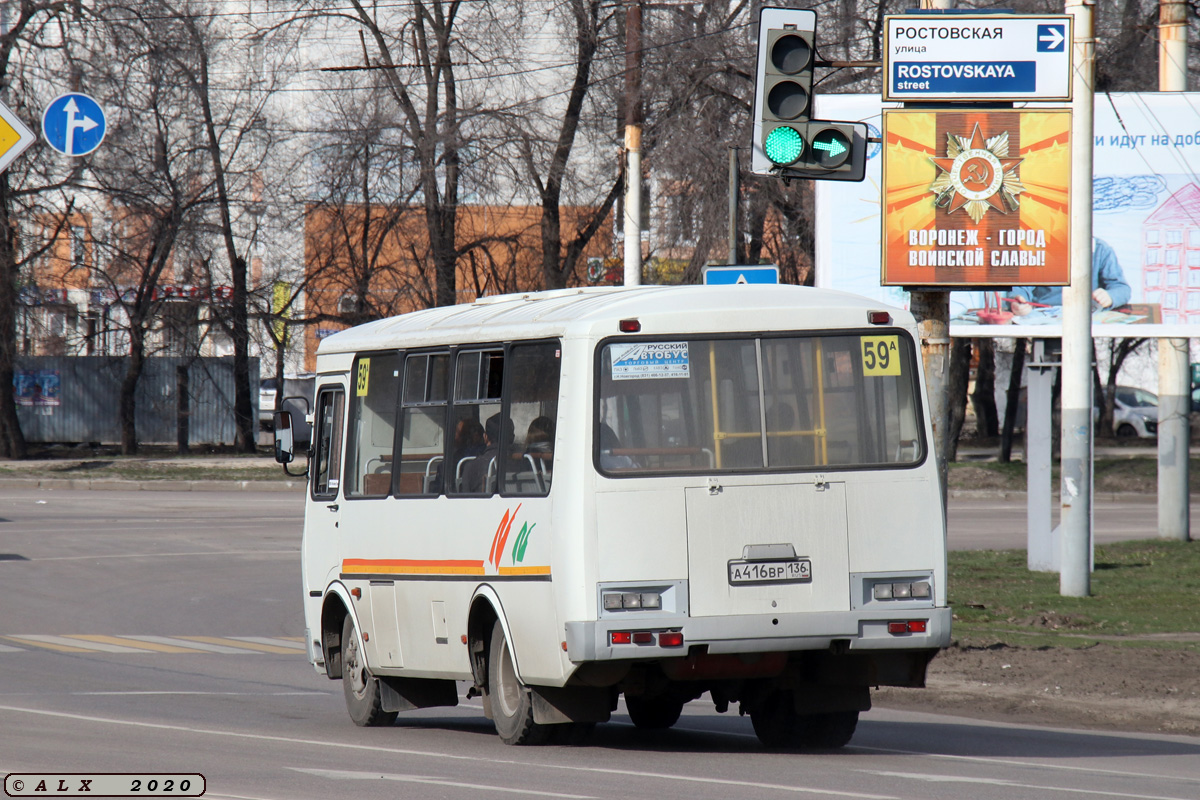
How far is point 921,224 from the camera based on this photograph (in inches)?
551

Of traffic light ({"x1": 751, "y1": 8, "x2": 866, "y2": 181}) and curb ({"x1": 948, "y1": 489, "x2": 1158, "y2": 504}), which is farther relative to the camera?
curb ({"x1": 948, "y1": 489, "x2": 1158, "y2": 504})

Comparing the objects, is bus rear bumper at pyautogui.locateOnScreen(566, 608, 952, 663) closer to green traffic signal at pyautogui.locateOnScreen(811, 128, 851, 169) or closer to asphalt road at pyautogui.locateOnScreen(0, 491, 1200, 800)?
asphalt road at pyautogui.locateOnScreen(0, 491, 1200, 800)

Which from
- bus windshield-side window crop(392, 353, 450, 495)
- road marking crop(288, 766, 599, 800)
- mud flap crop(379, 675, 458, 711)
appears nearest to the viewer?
Result: road marking crop(288, 766, 599, 800)

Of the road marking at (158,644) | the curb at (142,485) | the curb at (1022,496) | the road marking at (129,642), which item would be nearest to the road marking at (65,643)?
the road marking at (158,644)

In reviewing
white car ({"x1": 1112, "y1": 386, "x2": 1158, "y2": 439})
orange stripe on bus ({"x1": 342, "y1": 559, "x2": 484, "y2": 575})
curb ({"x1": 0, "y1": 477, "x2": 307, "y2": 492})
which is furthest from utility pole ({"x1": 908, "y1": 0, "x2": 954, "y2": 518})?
white car ({"x1": 1112, "y1": 386, "x2": 1158, "y2": 439})

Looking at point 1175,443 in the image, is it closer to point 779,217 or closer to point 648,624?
point 779,217

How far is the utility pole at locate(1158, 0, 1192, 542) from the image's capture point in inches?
882

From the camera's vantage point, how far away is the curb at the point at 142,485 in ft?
116

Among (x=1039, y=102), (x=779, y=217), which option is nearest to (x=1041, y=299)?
(x=1039, y=102)

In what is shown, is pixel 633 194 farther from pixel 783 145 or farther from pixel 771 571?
pixel 771 571

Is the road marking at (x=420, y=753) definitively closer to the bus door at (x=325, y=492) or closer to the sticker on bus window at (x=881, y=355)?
the bus door at (x=325, y=492)

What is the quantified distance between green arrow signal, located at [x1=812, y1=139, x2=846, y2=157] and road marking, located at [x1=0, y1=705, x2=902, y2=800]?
5362mm

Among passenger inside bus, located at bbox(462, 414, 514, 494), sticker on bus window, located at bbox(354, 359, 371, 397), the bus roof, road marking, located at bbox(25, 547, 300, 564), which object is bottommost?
road marking, located at bbox(25, 547, 300, 564)

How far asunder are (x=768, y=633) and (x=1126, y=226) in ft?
49.8
